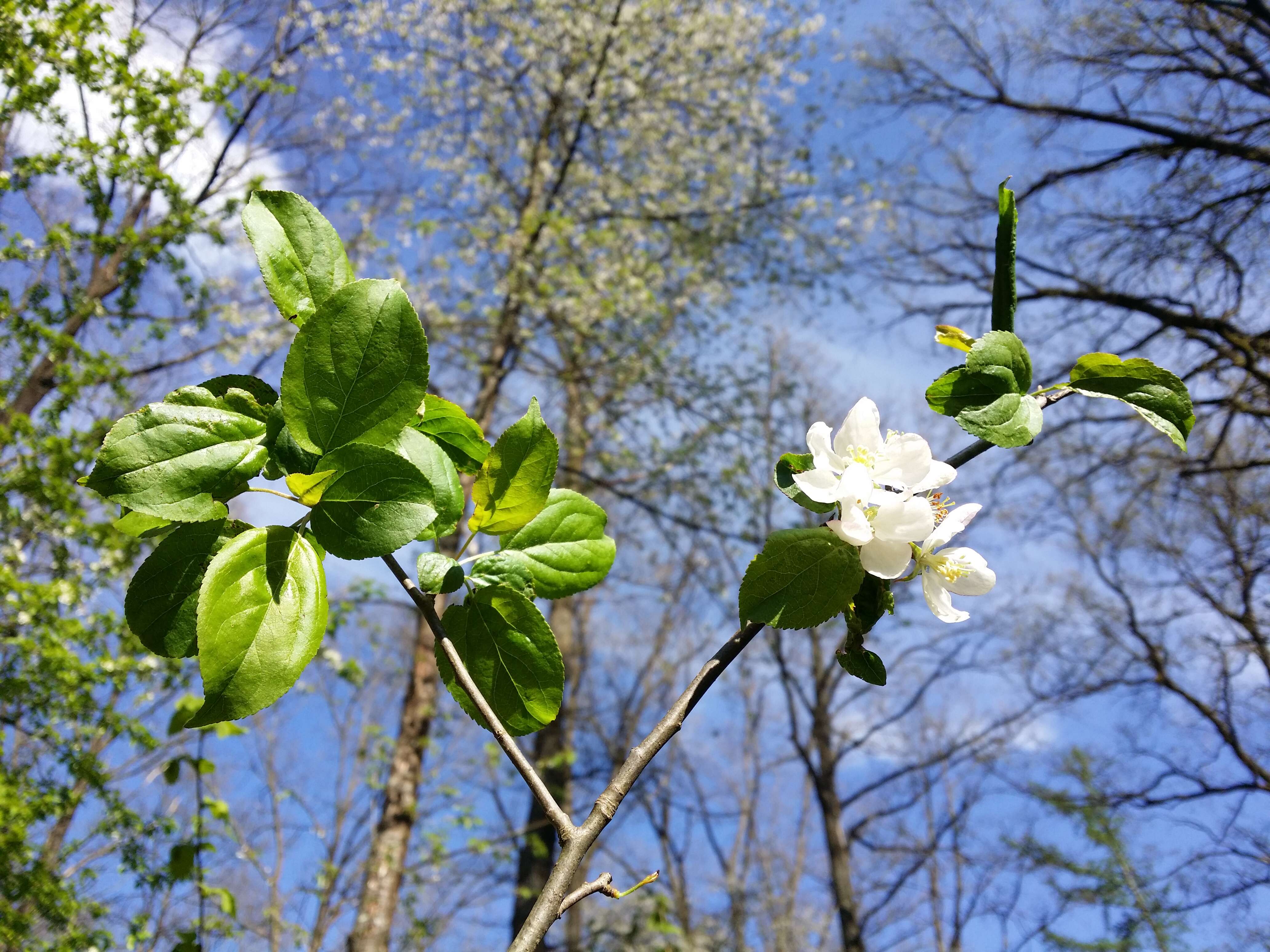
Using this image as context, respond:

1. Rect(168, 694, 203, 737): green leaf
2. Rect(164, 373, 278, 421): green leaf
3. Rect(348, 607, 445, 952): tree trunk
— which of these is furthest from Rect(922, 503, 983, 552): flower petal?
Rect(348, 607, 445, 952): tree trunk

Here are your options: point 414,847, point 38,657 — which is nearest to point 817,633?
point 414,847

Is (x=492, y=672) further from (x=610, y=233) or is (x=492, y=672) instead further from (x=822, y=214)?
(x=822, y=214)

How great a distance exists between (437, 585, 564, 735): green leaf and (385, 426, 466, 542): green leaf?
54mm

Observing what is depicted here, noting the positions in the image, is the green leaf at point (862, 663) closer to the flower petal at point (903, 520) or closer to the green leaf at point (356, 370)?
the flower petal at point (903, 520)

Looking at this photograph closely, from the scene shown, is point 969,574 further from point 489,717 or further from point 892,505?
point 489,717

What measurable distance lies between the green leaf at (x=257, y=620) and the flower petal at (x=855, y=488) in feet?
1.01

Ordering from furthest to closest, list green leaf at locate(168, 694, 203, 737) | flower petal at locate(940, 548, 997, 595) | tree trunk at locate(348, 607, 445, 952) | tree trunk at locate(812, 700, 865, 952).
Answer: tree trunk at locate(812, 700, 865, 952) → tree trunk at locate(348, 607, 445, 952) → green leaf at locate(168, 694, 203, 737) → flower petal at locate(940, 548, 997, 595)

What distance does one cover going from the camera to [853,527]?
466 mm

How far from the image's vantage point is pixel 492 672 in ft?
1.69

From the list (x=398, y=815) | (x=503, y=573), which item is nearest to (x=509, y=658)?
(x=503, y=573)

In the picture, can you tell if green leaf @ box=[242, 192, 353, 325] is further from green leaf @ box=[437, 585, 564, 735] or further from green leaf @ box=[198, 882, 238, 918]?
green leaf @ box=[198, 882, 238, 918]

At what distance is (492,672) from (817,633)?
9981 millimetres

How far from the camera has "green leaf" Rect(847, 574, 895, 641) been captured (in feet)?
1.62

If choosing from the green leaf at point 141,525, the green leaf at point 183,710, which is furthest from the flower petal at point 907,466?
the green leaf at point 183,710
